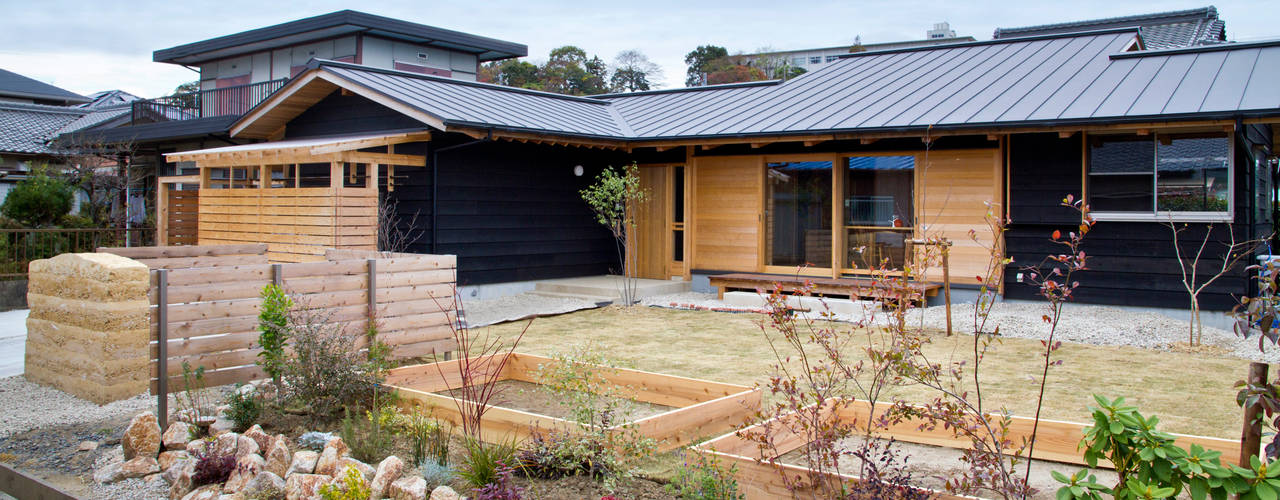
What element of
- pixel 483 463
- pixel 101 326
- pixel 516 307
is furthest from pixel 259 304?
pixel 516 307

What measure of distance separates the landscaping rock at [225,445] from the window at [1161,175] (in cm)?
1009

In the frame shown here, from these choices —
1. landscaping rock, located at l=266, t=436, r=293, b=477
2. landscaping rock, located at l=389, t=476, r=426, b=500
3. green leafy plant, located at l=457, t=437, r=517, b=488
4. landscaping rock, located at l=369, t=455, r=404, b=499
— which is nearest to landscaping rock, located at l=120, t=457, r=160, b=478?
landscaping rock, located at l=266, t=436, r=293, b=477

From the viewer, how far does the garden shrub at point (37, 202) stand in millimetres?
16781

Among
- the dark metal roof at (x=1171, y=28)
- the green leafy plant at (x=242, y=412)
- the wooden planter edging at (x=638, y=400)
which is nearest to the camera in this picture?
the wooden planter edging at (x=638, y=400)

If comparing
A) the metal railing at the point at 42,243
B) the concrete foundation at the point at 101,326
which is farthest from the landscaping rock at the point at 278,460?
the metal railing at the point at 42,243

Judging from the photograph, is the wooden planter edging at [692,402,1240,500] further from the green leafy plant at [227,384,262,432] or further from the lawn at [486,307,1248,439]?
the green leafy plant at [227,384,262,432]

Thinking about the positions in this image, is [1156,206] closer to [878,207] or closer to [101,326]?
[878,207]

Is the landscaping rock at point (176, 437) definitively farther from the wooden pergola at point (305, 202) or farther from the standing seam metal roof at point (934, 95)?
the standing seam metal roof at point (934, 95)

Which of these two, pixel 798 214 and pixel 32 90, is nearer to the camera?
pixel 798 214

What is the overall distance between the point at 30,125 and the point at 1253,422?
32739 mm

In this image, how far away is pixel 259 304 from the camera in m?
7.23

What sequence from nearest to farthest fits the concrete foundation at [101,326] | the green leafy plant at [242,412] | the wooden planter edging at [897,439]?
1. the wooden planter edging at [897,439]
2. the green leafy plant at [242,412]
3. the concrete foundation at [101,326]

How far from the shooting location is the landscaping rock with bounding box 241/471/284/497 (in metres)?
4.92

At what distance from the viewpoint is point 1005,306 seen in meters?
11.8
